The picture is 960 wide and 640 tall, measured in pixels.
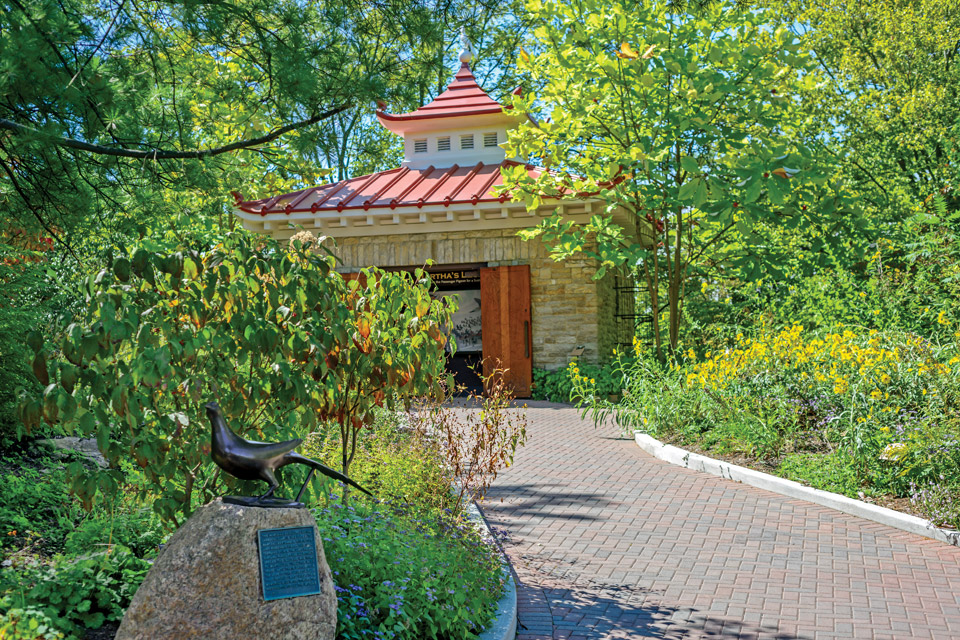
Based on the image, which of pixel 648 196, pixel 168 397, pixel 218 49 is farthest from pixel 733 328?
pixel 168 397

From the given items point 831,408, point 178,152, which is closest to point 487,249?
point 831,408

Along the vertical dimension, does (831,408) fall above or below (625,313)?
below

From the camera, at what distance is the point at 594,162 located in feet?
47.0

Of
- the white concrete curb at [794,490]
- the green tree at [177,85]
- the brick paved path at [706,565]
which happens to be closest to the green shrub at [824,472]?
the white concrete curb at [794,490]

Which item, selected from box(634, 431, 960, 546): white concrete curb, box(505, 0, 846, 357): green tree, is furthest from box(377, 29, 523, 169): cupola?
box(634, 431, 960, 546): white concrete curb

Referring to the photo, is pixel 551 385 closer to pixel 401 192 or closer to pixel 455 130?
pixel 401 192

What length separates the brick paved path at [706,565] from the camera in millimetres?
4770

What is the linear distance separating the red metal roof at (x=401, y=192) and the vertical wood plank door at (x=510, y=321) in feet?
5.27

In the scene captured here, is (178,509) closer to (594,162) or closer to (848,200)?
(848,200)

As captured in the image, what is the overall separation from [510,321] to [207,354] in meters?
12.0

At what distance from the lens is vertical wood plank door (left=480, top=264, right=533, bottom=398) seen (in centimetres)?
1614

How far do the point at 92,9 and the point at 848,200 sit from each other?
9546 mm

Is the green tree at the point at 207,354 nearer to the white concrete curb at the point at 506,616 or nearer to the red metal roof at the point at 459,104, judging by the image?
the white concrete curb at the point at 506,616

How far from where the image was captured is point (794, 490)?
25.5 feet
